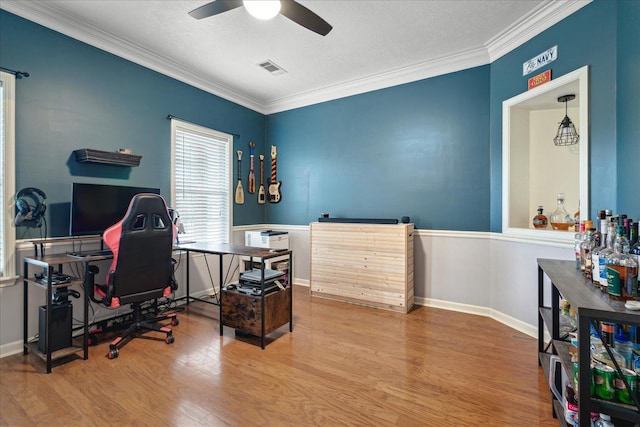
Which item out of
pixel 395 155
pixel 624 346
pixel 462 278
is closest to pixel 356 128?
pixel 395 155

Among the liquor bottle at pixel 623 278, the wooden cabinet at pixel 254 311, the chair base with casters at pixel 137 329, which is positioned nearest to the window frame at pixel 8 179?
the chair base with casters at pixel 137 329

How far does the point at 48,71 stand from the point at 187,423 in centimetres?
309

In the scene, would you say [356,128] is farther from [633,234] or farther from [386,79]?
[633,234]

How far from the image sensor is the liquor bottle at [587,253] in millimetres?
1666

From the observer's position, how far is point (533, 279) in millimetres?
2859

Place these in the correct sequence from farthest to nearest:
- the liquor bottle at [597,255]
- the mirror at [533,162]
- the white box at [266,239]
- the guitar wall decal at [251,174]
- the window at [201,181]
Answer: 1. the guitar wall decal at [251,174]
2. the white box at [266,239]
3. the window at [201,181]
4. the mirror at [533,162]
5. the liquor bottle at [597,255]

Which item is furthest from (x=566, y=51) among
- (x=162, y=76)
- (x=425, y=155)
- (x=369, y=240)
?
(x=162, y=76)

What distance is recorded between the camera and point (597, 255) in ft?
4.99

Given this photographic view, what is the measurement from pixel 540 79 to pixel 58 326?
450 cm

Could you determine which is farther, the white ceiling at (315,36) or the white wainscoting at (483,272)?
the white wainscoting at (483,272)

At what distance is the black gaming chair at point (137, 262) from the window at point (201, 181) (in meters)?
1.21

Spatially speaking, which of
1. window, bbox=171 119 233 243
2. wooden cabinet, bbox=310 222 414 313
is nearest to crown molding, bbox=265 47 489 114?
window, bbox=171 119 233 243

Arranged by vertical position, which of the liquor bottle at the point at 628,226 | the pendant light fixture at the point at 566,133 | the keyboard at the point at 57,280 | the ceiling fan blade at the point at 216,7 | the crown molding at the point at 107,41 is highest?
the crown molding at the point at 107,41

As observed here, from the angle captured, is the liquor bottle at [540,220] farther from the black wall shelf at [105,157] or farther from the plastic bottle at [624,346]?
the black wall shelf at [105,157]
